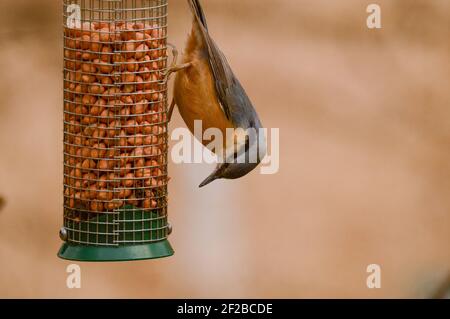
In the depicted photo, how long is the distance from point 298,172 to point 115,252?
A: 445 centimetres

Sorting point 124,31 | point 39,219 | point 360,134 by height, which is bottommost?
point 39,219

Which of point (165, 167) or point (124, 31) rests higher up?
point (124, 31)

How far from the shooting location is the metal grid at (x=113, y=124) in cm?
590

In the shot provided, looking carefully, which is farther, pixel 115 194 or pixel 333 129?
pixel 333 129

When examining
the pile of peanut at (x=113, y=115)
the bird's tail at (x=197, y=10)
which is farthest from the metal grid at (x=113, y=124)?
the bird's tail at (x=197, y=10)

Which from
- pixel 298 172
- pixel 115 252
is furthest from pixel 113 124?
pixel 298 172

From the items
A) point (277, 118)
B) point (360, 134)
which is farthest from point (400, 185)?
point (277, 118)

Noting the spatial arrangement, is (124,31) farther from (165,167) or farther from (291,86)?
(291,86)

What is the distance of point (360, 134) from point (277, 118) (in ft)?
2.58

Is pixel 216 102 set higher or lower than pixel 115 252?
higher

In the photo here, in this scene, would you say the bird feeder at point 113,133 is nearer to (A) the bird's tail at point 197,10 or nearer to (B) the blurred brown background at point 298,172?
(A) the bird's tail at point 197,10

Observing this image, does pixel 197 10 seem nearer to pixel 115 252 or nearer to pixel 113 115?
pixel 113 115

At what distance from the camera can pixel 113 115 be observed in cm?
591

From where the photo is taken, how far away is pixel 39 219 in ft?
31.6
